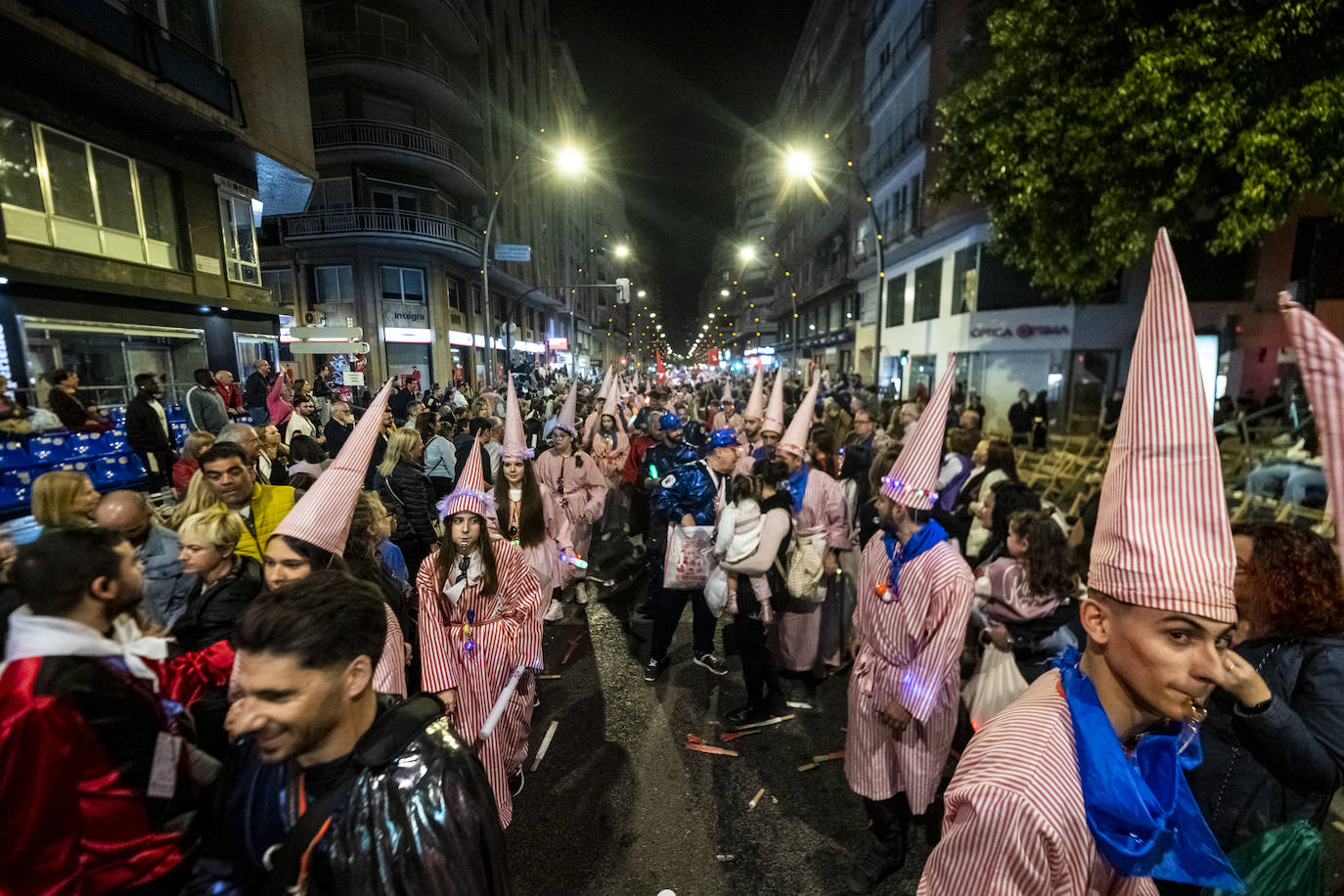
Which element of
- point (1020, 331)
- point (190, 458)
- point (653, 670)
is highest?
point (1020, 331)

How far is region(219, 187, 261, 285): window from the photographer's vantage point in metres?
14.9

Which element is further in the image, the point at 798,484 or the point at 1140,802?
the point at 798,484

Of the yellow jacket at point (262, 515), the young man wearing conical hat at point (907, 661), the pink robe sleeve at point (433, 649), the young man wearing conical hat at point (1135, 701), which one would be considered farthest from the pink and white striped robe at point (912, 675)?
the yellow jacket at point (262, 515)

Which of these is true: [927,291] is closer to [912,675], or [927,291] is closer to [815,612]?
[815,612]

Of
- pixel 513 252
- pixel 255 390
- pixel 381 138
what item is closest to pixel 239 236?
pixel 255 390

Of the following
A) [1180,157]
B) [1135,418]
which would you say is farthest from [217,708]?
[1180,157]

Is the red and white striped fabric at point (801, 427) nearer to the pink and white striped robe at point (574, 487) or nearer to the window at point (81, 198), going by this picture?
the pink and white striped robe at point (574, 487)

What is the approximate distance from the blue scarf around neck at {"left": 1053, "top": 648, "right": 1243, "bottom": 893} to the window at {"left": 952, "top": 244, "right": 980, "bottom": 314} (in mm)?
20197

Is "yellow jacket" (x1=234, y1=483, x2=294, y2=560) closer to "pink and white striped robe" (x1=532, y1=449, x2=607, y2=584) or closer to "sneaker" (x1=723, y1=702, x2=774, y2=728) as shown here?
"pink and white striped robe" (x1=532, y1=449, x2=607, y2=584)

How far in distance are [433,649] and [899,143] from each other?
2741 cm

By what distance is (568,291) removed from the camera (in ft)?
180

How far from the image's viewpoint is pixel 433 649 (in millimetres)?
3400

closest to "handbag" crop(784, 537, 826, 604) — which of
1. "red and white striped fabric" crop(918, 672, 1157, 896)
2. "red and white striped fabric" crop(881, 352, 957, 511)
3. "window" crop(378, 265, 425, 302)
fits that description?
"red and white striped fabric" crop(881, 352, 957, 511)

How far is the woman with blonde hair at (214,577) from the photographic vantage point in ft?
9.37
